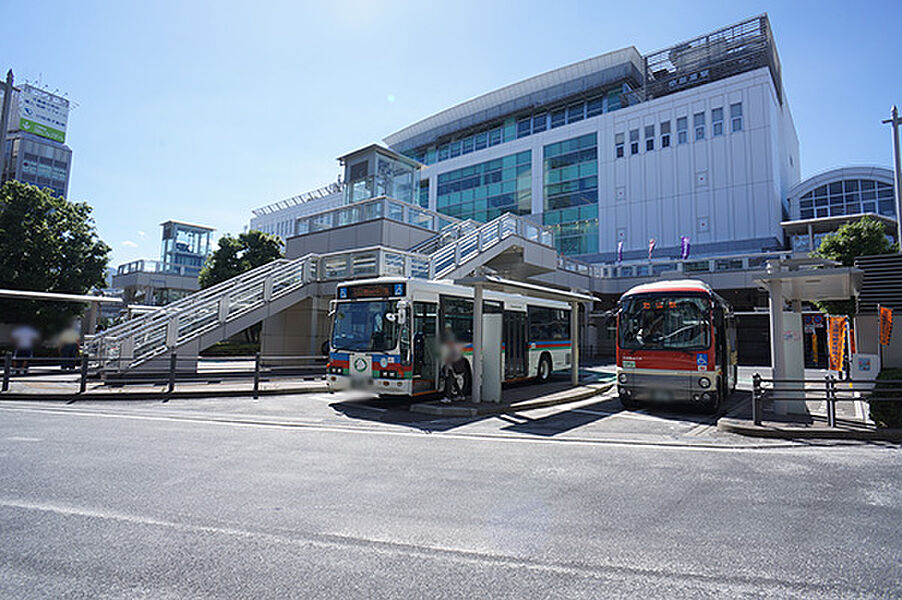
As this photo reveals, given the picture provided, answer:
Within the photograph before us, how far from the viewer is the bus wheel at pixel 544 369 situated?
17719 mm

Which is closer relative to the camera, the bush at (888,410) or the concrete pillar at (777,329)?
the bush at (888,410)

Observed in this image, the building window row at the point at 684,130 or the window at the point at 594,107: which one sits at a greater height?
the window at the point at 594,107

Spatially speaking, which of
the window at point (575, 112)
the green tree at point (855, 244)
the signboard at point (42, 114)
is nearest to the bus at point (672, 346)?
the green tree at point (855, 244)

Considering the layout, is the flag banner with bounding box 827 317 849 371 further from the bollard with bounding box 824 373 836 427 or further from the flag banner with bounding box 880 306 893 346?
the bollard with bounding box 824 373 836 427

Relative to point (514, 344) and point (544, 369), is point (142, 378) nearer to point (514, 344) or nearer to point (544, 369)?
point (514, 344)

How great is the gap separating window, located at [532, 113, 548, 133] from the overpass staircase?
35228mm

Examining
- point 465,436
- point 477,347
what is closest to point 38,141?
point 477,347

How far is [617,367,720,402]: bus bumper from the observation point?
1150cm

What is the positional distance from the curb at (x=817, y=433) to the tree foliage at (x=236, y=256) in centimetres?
3072

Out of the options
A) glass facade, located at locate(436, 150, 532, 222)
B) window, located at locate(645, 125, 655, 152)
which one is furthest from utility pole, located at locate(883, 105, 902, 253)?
glass facade, located at locate(436, 150, 532, 222)

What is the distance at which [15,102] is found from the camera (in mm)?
71625

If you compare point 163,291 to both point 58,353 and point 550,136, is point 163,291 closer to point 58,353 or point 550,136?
point 58,353

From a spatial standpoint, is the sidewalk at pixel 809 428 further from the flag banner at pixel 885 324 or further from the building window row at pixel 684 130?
the building window row at pixel 684 130

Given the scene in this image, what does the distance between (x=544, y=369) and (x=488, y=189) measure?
42266 millimetres
